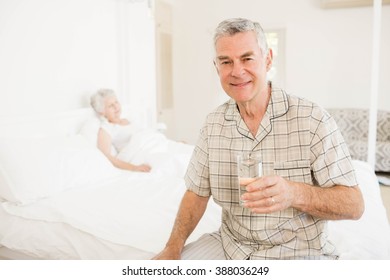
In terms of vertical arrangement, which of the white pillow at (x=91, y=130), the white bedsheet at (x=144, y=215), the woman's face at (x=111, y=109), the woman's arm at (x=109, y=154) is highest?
the woman's face at (x=111, y=109)

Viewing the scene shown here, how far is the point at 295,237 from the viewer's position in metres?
0.94

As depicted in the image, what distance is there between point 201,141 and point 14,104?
3.74ft

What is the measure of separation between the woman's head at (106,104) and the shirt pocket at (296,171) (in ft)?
5.22

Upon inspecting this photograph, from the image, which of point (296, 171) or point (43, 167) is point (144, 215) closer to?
point (43, 167)

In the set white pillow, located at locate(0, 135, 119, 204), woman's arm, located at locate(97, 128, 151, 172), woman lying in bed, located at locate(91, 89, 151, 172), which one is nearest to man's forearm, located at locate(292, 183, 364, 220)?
white pillow, located at locate(0, 135, 119, 204)

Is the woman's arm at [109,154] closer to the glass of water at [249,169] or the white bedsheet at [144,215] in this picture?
the white bedsheet at [144,215]

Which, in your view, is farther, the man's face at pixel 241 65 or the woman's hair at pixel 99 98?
the woman's hair at pixel 99 98

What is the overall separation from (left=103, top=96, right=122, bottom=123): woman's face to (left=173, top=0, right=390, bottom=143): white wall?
39cm

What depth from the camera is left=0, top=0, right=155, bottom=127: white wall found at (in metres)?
A: 1.77

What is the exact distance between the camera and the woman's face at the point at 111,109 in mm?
2311

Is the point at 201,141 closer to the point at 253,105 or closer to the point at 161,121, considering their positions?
the point at 253,105

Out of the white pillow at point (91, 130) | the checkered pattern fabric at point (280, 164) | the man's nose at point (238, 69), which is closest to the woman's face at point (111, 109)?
the white pillow at point (91, 130)

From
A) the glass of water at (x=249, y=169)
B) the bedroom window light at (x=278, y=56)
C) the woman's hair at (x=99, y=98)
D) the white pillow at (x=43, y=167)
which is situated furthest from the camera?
the bedroom window light at (x=278, y=56)

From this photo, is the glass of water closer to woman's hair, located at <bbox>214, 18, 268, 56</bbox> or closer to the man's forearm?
the man's forearm
